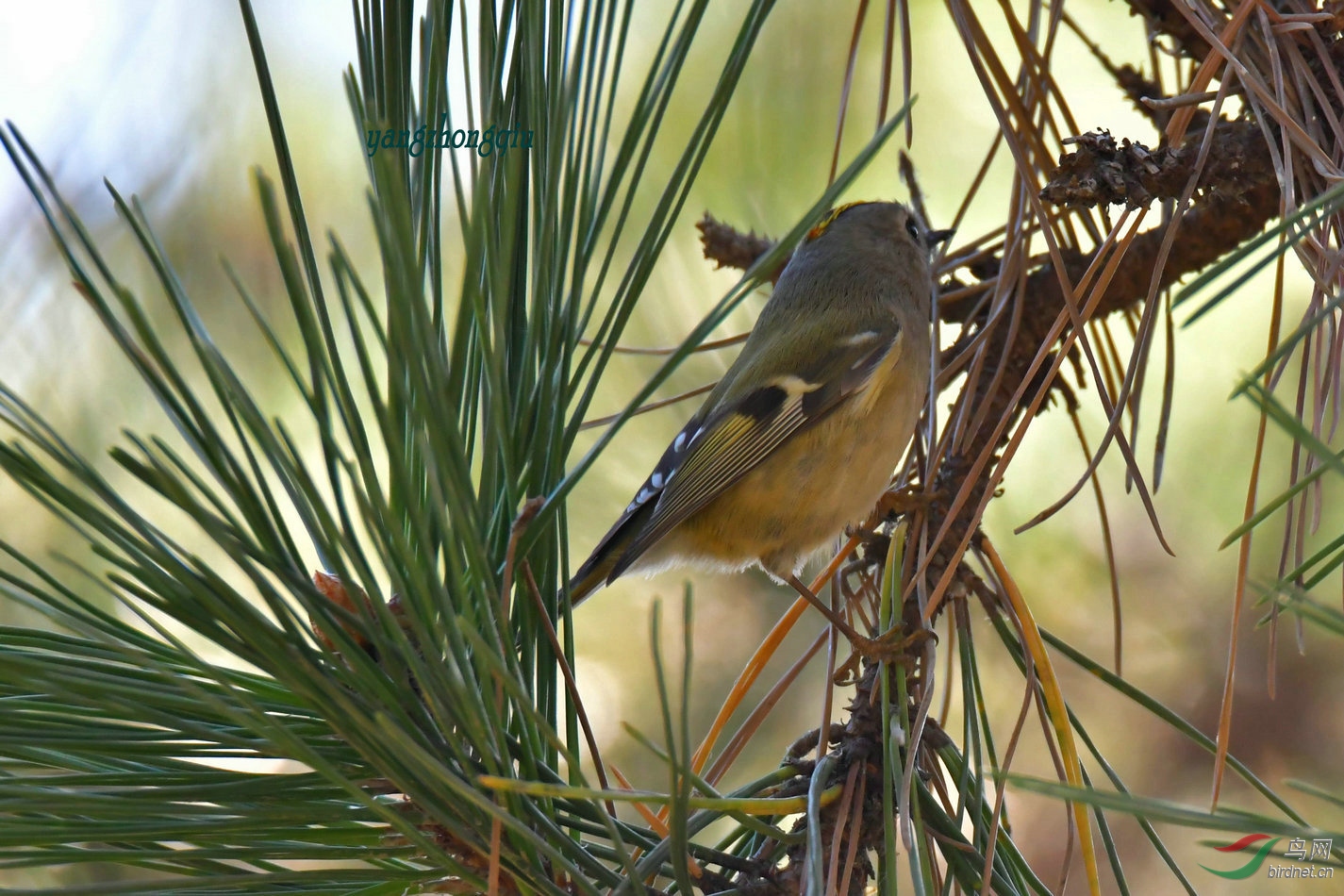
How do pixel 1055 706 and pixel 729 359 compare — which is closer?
pixel 1055 706

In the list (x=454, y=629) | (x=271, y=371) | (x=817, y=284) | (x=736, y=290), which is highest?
(x=817, y=284)

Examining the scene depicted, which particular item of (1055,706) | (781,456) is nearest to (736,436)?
(781,456)

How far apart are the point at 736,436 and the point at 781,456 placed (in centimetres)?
9

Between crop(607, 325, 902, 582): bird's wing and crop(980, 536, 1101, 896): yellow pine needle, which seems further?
crop(607, 325, 902, 582): bird's wing

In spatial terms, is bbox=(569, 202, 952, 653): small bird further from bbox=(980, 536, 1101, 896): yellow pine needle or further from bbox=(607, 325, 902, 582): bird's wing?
bbox=(980, 536, 1101, 896): yellow pine needle

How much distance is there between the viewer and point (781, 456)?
5.76 feet

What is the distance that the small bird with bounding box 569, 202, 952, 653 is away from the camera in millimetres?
1656

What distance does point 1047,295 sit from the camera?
3.84ft

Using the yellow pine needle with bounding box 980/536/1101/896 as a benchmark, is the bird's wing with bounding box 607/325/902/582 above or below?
above

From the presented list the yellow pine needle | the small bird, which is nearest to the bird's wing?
the small bird

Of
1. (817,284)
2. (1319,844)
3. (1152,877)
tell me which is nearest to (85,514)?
(1319,844)

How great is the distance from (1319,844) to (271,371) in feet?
5.11

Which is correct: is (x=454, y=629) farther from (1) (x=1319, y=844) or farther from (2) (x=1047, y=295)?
(2) (x=1047, y=295)

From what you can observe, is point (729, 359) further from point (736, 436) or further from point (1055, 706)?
point (1055, 706)
